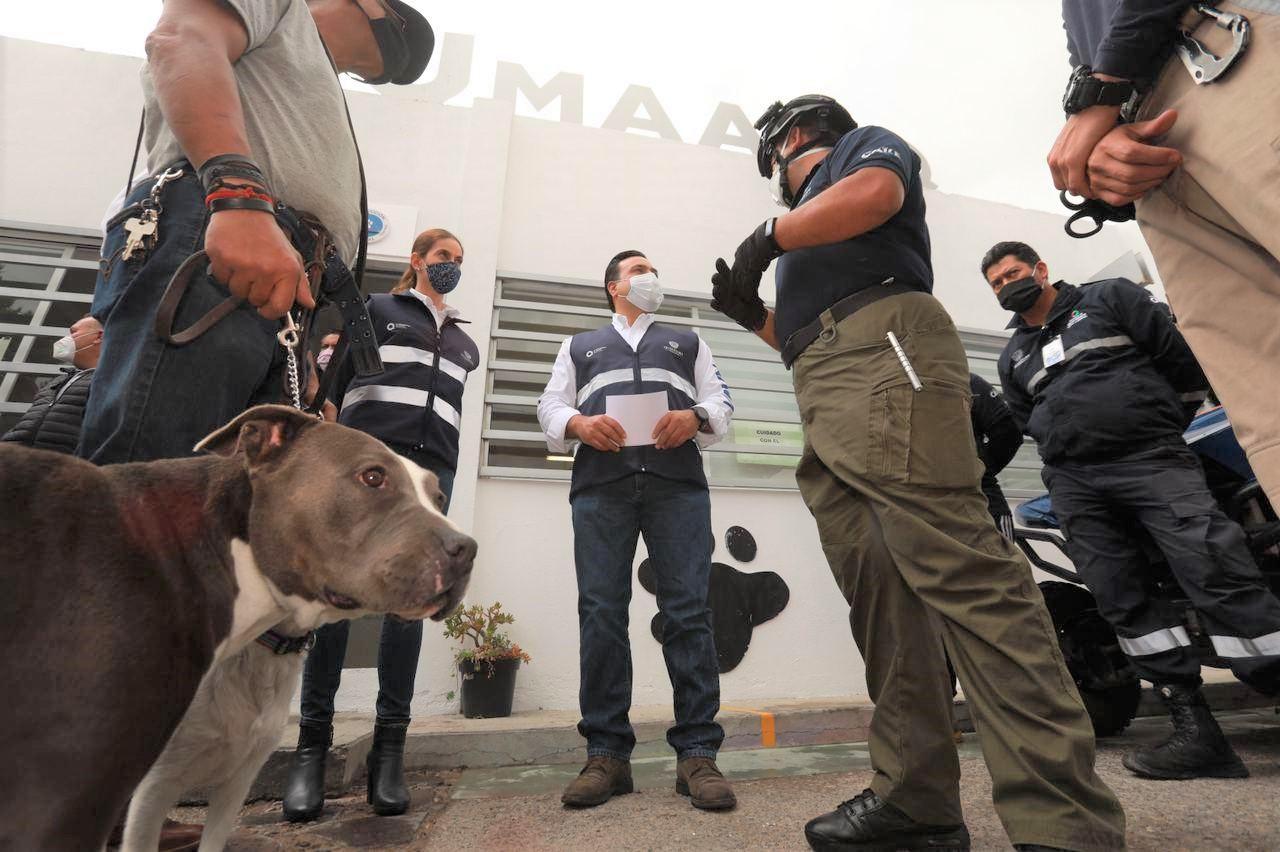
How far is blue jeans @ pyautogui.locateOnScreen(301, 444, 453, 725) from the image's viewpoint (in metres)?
2.45

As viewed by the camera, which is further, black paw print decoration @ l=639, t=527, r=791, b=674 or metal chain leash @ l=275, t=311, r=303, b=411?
black paw print decoration @ l=639, t=527, r=791, b=674

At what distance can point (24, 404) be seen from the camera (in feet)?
14.6

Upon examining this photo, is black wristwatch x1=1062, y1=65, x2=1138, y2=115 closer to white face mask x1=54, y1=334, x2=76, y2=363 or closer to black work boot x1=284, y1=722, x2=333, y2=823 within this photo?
black work boot x1=284, y1=722, x2=333, y2=823

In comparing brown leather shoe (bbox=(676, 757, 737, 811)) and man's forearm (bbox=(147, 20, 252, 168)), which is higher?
man's forearm (bbox=(147, 20, 252, 168))

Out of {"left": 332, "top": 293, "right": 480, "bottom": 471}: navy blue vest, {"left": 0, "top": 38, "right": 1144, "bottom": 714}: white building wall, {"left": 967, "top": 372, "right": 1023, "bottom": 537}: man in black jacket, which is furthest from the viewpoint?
{"left": 0, "top": 38, "right": 1144, "bottom": 714}: white building wall

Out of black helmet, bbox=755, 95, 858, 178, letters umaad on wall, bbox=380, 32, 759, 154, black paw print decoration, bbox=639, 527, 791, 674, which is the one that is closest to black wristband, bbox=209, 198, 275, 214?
black helmet, bbox=755, 95, 858, 178

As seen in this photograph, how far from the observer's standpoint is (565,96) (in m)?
6.46

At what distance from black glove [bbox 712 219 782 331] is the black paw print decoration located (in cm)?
284

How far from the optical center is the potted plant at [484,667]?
415cm

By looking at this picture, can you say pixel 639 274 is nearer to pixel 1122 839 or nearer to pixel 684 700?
pixel 684 700

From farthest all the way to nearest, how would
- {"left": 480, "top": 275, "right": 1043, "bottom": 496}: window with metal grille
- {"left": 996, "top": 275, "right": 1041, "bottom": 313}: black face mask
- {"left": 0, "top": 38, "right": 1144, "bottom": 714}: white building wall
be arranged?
{"left": 480, "top": 275, "right": 1043, "bottom": 496}: window with metal grille
{"left": 0, "top": 38, "right": 1144, "bottom": 714}: white building wall
{"left": 996, "top": 275, "right": 1041, "bottom": 313}: black face mask

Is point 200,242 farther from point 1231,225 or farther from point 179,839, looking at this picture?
point 1231,225

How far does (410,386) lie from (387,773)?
1.45 metres

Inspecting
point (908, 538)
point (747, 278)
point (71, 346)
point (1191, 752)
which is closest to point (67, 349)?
point (71, 346)
